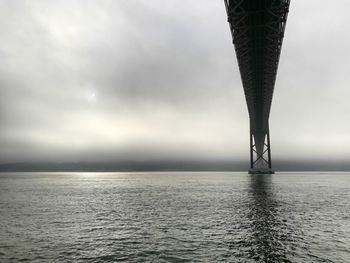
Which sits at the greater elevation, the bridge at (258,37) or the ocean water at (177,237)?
the bridge at (258,37)

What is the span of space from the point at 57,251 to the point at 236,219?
11.0m

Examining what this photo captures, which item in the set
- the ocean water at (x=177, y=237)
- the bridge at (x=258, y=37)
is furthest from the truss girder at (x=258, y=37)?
the ocean water at (x=177, y=237)

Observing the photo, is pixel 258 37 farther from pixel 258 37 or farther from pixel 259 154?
pixel 259 154

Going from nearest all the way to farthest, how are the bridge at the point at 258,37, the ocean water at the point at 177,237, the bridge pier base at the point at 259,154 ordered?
the ocean water at the point at 177,237, the bridge at the point at 258,37, the bridge pier base at the point at 259,154

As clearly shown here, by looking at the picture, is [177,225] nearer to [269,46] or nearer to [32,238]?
[32,238]

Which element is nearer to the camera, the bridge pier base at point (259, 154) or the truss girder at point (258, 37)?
the truss girder at point (258, 37)

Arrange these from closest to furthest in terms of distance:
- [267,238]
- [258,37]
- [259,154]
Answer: [267,238], [258,37], [259,154]

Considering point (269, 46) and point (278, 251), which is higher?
point (269, 46)

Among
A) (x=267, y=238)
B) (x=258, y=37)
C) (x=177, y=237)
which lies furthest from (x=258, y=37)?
(x=177, y=237)

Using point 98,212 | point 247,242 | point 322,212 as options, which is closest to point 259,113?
point 322,212

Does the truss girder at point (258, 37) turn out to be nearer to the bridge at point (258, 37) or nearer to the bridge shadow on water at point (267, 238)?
the bridge at point (258, 37)

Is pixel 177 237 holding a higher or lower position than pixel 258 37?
lower

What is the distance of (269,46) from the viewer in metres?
37.6

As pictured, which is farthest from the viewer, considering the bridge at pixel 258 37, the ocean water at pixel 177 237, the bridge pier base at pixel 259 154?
the bridge pier base at pixel 259 154
